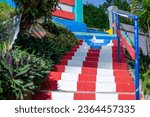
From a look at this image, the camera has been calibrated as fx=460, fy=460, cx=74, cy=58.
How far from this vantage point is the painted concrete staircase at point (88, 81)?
742 centimetres

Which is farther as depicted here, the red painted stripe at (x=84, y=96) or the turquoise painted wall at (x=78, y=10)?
the turquoise painted wall at (x=78, y=10)

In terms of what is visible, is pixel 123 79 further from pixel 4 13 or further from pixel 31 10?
pixel 4 13

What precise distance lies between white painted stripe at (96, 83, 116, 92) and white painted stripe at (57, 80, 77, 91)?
39 cm

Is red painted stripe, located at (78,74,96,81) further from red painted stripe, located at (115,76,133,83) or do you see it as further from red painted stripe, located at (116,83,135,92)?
red painted stripe, located at (116,83,135,92)

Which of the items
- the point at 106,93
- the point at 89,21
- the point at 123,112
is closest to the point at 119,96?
the point at 106,93

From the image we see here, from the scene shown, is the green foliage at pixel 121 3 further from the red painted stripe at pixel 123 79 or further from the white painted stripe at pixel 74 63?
the red painted stripe at pixel 123 79

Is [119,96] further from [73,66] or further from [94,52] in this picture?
[94,52]

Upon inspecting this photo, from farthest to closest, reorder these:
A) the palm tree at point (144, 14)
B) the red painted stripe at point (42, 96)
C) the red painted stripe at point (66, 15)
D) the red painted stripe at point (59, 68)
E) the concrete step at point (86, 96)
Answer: the red painted stripe at point (66, 15) → the palm tree at point (144, 14) → the red painted stripe at point (59, 68) → the concrete step at point (86, 96) → the red painted stripe at point (42, 96)

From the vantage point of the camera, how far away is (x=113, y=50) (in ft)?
38.5

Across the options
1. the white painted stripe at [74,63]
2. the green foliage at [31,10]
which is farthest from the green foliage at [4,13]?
the white painted stripe at [74,63]

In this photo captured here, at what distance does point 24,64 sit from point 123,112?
1962mm

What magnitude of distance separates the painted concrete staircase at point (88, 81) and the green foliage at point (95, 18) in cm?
3870

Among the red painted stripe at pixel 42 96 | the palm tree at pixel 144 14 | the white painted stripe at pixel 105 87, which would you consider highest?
the palm tree at pixel 144 14

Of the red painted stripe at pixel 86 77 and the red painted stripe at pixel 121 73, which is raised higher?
the red painted stripe at pixel 121 73
